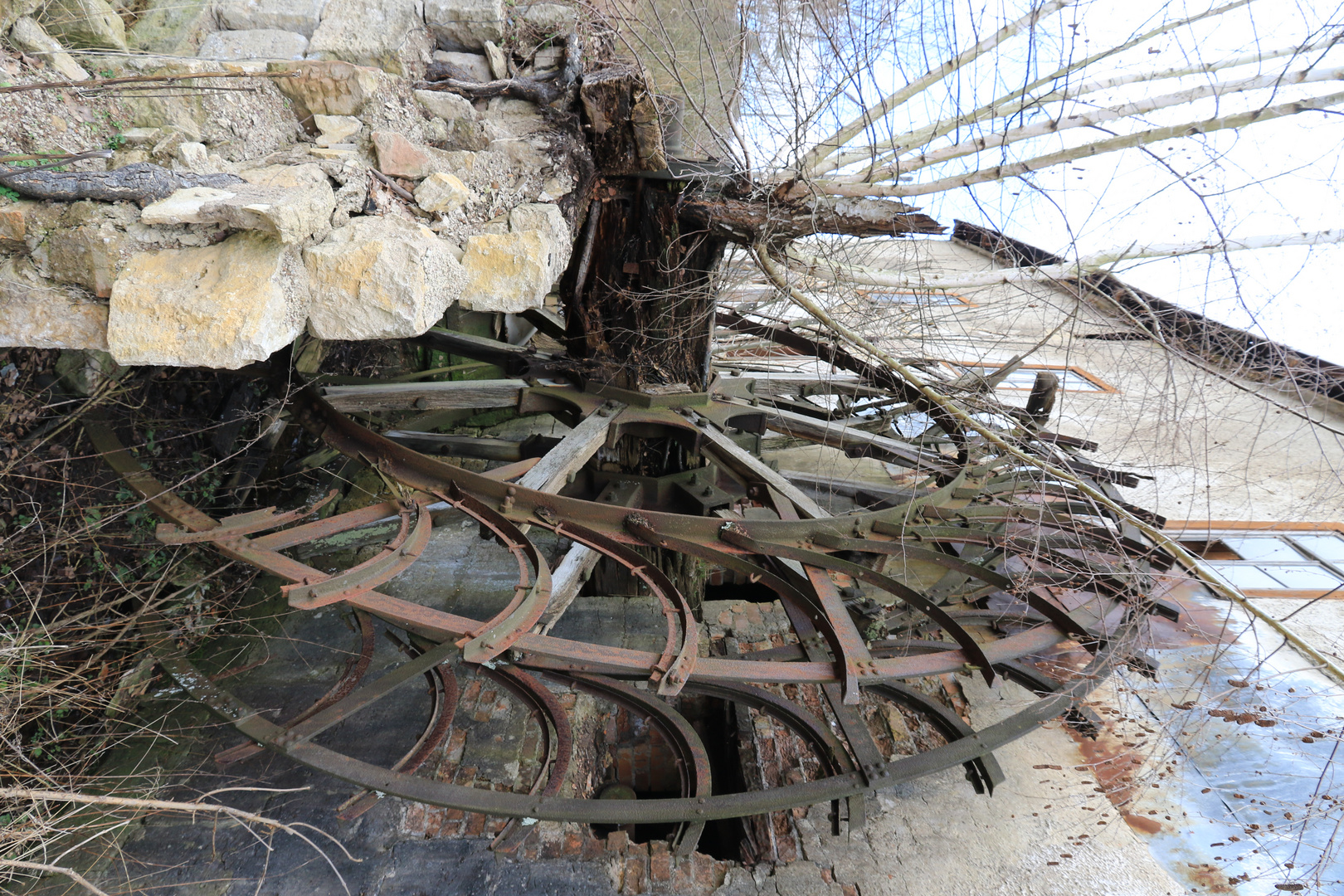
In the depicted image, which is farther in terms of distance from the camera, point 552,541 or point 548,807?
point 552,541

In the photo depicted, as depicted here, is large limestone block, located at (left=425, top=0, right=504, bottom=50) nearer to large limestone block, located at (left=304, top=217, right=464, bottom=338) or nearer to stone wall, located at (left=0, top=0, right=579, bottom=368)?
stone wall, located at (left=0, top=0, right=579, bottom=368)

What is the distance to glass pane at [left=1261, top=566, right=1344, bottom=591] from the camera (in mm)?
5039

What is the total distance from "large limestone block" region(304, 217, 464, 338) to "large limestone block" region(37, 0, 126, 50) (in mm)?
1059

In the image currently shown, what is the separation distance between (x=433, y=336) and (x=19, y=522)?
7.44 ft

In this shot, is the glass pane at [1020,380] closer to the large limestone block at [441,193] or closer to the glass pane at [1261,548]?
the glass pane at [1261,548]

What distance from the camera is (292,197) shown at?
7.11ft

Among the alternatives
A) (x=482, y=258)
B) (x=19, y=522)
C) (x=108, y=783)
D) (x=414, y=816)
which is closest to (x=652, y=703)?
(x=414, y=816)

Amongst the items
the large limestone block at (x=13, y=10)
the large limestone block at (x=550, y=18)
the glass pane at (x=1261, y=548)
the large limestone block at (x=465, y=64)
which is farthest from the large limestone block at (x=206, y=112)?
the glass pane at (x=1261, y=548)

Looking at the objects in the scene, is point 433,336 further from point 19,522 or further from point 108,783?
point 108,783

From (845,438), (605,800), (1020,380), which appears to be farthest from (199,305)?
(1020,380)

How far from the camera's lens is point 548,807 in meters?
2.91

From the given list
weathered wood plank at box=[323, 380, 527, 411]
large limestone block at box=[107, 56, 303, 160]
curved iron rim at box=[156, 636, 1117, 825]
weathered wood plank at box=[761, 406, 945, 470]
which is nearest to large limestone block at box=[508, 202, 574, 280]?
large limestone block at box=[107, 56, 303, 160]

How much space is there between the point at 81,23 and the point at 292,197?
103 cm

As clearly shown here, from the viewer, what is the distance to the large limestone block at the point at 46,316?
211 cm
